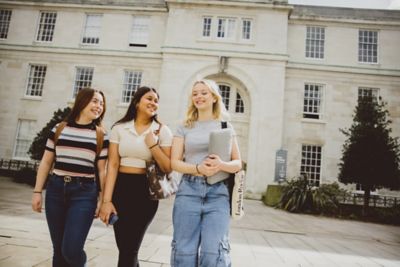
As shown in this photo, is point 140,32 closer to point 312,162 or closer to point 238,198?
point 312,162

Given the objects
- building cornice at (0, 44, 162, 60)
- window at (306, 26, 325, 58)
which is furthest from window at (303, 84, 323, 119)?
building cornice at (0, 44, 162, 60)

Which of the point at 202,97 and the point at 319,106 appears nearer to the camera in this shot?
the point at 202,97

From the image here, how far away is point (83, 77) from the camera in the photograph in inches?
727

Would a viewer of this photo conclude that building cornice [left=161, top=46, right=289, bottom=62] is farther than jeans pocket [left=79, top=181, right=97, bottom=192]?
Yes

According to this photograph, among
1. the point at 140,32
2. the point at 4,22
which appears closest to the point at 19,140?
the point at 4,22

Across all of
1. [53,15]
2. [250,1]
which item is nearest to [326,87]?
[250,1]

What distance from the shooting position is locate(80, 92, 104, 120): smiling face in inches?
107

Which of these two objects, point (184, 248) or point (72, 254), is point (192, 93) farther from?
point (72, 254)

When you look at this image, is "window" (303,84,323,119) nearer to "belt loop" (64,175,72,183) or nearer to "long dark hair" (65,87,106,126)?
"long dark hair" (65,87,106,126)

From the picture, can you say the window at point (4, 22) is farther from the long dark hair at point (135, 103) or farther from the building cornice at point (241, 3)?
the long dark hair at point (135, 103)

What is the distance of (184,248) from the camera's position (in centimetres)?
211

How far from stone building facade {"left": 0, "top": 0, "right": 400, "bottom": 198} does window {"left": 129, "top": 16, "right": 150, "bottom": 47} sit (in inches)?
2.7

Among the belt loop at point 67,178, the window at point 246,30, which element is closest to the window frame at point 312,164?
the window at point 246,30

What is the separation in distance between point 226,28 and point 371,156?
36.1ft
